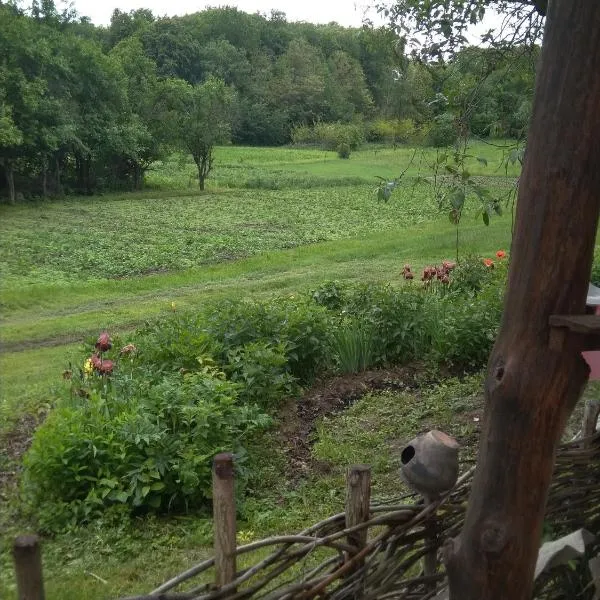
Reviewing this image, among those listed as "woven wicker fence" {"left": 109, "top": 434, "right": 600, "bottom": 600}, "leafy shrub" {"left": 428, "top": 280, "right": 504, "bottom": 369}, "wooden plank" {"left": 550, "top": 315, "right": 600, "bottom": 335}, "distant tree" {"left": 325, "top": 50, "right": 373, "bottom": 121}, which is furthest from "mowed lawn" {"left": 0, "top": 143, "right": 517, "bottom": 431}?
"distant tree" {"left": 325, "top": 50, "right": 373, "bottom": 121}

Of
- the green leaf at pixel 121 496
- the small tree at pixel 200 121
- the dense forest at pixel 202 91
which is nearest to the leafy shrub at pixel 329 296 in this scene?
the dense forest at pixel 202 91

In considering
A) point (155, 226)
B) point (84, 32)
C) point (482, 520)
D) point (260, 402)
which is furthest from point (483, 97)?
point (84, 32)

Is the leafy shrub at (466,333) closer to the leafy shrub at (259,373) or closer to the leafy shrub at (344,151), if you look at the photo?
the leafy shrub at (259,373)

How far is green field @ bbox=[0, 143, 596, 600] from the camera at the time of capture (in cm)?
394

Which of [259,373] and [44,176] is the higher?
[259,373]

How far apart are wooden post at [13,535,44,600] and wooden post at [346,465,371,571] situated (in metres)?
0.97

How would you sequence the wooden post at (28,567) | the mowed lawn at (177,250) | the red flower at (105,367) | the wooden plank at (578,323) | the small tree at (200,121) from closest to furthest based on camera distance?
the wooden post at (28,567) → the wooden plank at (578,323) → the red flower at (105,367) → the mowed lawn at (177,250) → the small tree at (200,121)

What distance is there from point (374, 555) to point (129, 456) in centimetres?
215

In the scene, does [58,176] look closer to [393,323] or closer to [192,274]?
[192,274]

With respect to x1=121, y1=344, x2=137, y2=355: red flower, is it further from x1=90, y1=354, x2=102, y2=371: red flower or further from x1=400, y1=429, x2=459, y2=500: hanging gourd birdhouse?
x1=400, y1=429, x2=459, y2=500: hanging gourd birdhouse

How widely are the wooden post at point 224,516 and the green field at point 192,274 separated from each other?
4.85 ft

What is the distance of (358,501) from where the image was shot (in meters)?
2.38

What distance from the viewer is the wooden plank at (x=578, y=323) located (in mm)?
1775

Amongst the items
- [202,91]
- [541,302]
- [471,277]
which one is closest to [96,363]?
[541,302]
